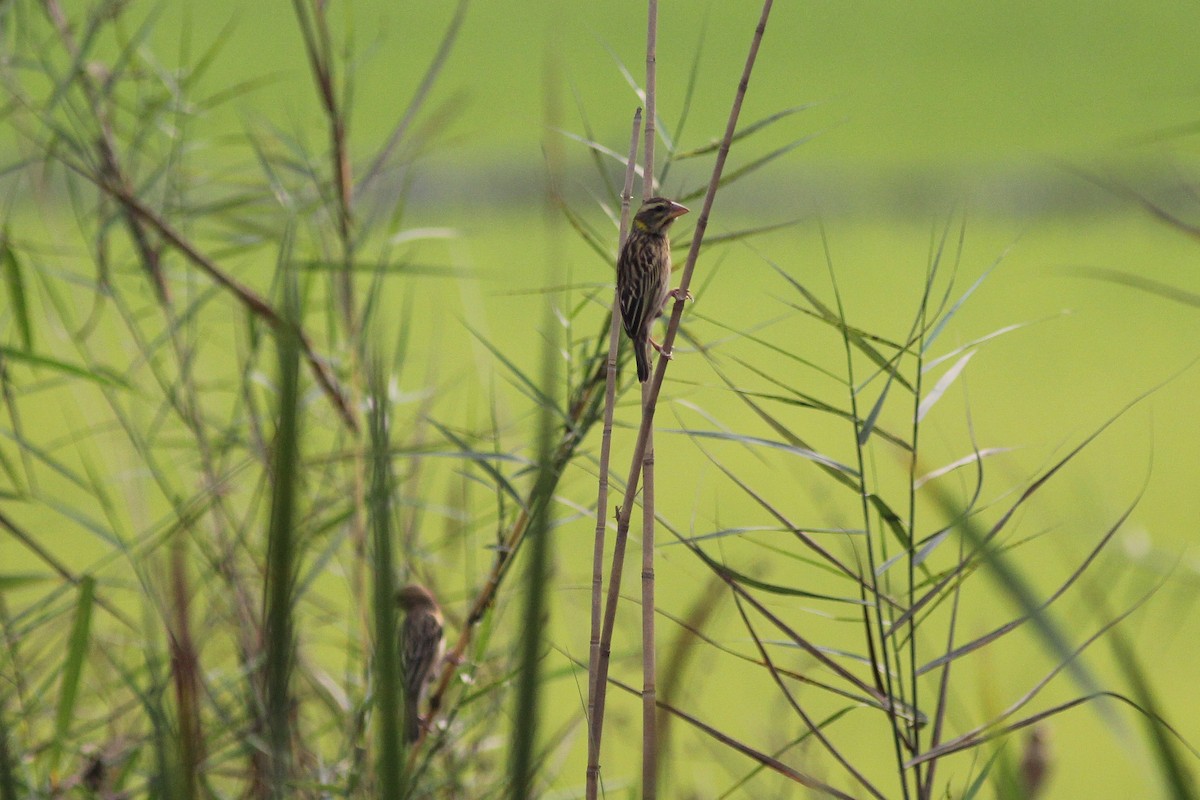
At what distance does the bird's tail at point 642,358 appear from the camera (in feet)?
1.50

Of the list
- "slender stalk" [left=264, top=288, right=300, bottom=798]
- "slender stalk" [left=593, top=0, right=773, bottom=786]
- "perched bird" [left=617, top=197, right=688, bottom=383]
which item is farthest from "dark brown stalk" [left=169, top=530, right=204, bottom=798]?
"perched bird" [left=617, top=197, right=688, bottom=383]

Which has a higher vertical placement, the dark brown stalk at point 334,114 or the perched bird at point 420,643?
the dark brown stalk at point 334,114

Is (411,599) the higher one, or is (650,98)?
(650,98)

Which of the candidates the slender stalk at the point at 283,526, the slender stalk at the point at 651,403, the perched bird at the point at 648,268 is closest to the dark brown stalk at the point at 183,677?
the slender stalk at the point at 283,526

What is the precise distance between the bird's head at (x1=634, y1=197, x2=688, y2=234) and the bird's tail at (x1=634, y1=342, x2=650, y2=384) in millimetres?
50

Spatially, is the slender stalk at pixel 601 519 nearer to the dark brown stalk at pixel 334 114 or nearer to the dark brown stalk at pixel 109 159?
the dark brown stalk at pixel 334 114

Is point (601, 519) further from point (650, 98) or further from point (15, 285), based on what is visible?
point (15, 285)

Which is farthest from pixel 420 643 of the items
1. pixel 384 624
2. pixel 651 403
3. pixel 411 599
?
pixel 384 624

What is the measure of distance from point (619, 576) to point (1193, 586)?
0.53ft

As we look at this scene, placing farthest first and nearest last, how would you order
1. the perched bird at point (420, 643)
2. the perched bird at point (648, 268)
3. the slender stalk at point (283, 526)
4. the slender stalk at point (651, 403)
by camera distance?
the perched bird at point (420, 643), the perched bird at point (648, 268), the slender stalk at point (651, 403), the slender stalk at point (283, 526)

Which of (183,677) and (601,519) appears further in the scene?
(601,519)

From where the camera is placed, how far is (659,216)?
0.49 meters

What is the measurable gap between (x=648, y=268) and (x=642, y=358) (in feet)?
0.14

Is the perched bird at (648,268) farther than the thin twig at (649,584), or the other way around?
the perched bird at (648,268)
